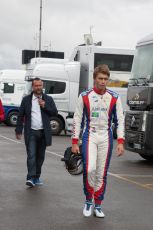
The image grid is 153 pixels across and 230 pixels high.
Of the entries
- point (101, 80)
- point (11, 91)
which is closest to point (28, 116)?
point (101, 80)

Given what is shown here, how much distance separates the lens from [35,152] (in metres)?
9.69

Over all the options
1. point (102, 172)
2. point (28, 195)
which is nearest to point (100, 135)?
point (102, 172)

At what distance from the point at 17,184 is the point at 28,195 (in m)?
1.11

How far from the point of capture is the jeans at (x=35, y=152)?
954 centimetres

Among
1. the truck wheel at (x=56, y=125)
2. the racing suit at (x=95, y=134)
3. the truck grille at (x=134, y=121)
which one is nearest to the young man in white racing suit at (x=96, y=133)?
the racing suit at (x=95, y=134)

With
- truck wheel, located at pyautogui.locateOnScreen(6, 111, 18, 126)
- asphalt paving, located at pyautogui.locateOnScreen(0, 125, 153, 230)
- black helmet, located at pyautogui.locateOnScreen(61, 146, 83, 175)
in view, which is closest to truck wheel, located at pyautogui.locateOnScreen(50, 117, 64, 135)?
truck wheel, located at pyautogui.locateOnScreen(6, 111, 18, 126)

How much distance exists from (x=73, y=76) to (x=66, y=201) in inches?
674

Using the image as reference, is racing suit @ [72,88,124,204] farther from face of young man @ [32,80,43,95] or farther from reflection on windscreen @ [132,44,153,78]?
reflection on windscreen @ [132,44,153,78]

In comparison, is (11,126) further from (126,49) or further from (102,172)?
(102,172)

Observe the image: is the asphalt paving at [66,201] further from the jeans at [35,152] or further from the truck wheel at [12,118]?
the truck wheel at [12,118]

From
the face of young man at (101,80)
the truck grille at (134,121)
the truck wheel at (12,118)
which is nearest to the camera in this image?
the face of young man at (101,80)

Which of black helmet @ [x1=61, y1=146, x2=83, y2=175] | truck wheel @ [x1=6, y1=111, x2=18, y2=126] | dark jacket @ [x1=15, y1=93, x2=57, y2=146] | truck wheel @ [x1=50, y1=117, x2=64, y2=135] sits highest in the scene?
dark jacket @ [x1=15, y1=93, x2=57, y2=146]

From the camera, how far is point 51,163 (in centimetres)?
1359

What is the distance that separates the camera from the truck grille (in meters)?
13.8
